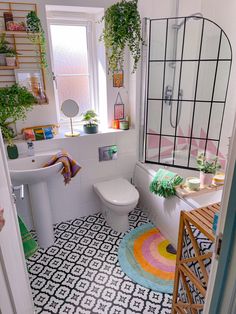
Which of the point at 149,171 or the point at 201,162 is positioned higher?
the point at 201,162

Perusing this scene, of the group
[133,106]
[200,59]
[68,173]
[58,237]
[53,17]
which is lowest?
[58,237]

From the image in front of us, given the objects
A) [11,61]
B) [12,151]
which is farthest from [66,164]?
[11,61]

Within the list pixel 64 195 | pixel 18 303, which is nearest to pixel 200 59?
pixel 64 195

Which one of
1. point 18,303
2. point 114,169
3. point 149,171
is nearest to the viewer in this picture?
point 18,303

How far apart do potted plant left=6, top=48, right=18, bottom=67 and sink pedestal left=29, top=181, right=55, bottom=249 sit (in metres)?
1.09

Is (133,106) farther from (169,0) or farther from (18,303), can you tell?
(18,303)

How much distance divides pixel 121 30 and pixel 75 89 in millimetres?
855

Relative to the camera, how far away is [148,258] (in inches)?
85.6

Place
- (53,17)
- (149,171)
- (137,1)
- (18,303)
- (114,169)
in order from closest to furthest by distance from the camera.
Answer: (18,303), (137,1), (53,17), (149,171), (114,169)

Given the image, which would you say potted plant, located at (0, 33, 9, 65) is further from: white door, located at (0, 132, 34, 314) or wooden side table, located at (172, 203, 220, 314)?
wooden side table, located at (172, 203, 220, 314)

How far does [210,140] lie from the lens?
8.59 feet

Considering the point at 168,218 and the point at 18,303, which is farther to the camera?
the point at 168,218

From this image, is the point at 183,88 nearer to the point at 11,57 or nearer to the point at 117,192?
the point at 117,192

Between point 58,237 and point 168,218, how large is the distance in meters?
1.15
